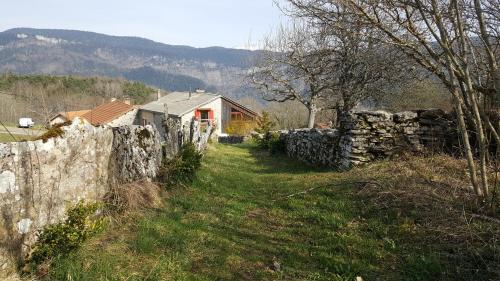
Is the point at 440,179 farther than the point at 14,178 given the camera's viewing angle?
Yes

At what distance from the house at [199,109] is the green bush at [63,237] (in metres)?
41.8

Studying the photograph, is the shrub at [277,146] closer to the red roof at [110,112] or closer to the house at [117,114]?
the house at [117,114]

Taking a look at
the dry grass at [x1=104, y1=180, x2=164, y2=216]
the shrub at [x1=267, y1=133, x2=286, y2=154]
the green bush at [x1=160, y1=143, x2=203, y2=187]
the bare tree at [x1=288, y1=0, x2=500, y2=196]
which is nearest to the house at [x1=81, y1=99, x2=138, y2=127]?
the shrub at [x1=267, y1=133, x2=286, y2=154]

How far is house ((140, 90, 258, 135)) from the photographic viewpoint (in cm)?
4859

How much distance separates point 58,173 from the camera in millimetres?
5262

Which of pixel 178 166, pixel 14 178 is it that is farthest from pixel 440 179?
pixel 14 178

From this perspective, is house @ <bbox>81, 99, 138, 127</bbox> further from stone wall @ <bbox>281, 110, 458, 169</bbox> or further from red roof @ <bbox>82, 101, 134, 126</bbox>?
stone wall @ <bbox>281, 110, 458, 169</bbox>

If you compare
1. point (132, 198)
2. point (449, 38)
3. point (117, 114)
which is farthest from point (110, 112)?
point (449, 38)

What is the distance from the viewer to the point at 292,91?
1046 inches

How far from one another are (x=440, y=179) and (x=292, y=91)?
65.8 feet

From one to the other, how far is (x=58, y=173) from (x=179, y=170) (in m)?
3.39

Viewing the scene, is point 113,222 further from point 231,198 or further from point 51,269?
point 231,198

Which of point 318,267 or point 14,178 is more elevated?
point 14,178

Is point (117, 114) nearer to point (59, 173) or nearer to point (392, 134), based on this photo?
point (392, 134)
